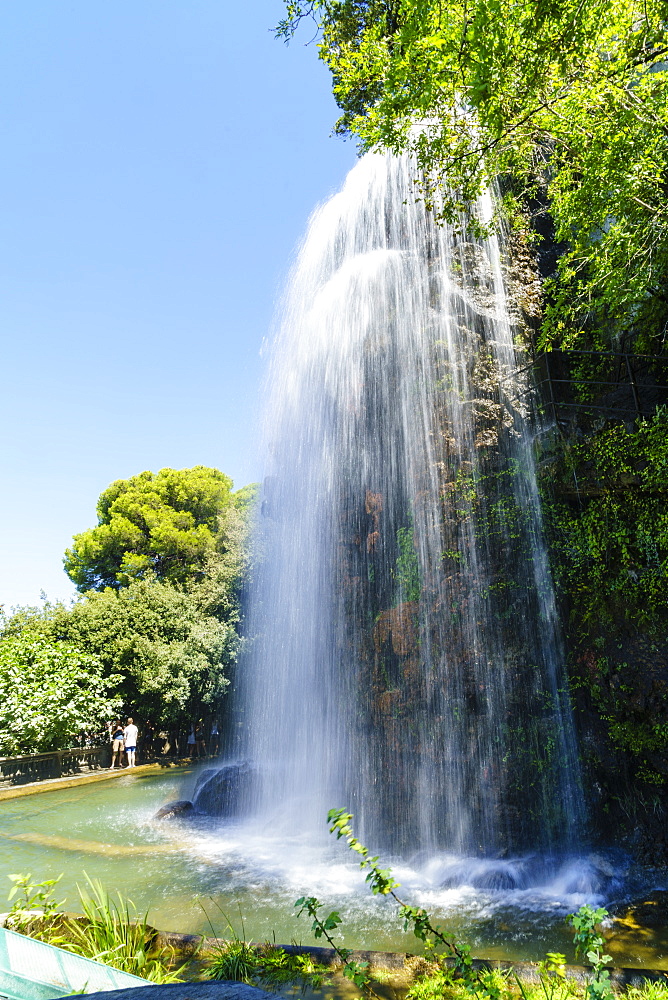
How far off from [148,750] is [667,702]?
63.1ft

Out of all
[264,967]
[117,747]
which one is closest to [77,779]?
[117,747]

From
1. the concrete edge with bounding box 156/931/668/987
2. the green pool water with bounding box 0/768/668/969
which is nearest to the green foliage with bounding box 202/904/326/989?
the concrete edge with bounding box 156/931/668/987

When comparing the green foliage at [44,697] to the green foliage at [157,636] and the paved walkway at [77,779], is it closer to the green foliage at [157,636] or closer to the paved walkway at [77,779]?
the green foliage at [157,636]

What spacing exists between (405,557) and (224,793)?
620 cm

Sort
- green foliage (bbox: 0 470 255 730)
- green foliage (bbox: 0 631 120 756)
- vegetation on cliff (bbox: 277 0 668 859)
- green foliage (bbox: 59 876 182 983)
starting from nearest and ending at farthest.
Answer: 1. green foliage (bbox: 59 876 182 983)
2. vegetation on cliff (bbox: 277 0 668 859)
3. green foliage (bbox: 0 631 120 756)
4. green foliage (bbox: 0 470 255 730)

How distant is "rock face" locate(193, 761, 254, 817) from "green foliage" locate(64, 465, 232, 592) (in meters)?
20.5

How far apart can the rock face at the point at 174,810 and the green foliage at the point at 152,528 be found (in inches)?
819

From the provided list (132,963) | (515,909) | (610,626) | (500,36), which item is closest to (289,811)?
(515,909)

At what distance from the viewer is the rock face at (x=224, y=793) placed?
1184 centimetres

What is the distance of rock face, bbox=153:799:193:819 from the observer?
36.7 feet

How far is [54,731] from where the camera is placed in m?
15.7

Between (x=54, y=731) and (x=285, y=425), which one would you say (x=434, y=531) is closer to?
(x=285, y=425)

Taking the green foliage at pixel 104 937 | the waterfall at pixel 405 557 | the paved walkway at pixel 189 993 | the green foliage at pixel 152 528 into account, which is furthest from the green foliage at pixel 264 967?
the green foliage at pixel 152 528

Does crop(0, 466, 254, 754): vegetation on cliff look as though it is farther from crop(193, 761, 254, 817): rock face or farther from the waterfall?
the waterfall
